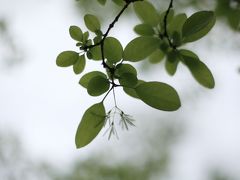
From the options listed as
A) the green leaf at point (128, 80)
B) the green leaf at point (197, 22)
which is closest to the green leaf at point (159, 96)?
the green leaf at point (128, 80)

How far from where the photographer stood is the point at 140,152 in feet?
13.6

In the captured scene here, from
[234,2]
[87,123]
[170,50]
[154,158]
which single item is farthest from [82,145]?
[154,158]

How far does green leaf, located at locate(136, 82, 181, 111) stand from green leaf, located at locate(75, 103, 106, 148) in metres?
0.07

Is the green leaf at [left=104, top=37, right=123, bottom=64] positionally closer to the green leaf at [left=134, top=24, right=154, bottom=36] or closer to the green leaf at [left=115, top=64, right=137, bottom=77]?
the green leaf at [left=115, top=64, right=137, bottom=77]

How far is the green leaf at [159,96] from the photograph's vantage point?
0.57 m

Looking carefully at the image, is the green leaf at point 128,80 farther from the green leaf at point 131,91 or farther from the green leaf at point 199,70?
the green leaf at point 199,70

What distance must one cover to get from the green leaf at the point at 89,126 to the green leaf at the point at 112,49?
84 millimetres

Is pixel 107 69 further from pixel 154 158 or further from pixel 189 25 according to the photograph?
pixel 154 158

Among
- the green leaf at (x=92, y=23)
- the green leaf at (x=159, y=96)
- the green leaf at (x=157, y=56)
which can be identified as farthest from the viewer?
the green leaf at (x=157, y=56)

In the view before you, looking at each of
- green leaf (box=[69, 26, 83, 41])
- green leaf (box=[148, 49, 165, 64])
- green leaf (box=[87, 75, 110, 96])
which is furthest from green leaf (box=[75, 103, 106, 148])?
green leaf (box=[148, 49, 165, 64])

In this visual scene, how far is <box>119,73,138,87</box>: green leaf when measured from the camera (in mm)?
595

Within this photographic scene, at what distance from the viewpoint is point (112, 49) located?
2.05 ft

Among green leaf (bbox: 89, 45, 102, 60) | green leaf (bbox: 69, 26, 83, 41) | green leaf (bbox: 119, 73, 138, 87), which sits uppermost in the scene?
green leaf (bbox: 69, 26, 83, 41)

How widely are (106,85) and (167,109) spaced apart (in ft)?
0.35
